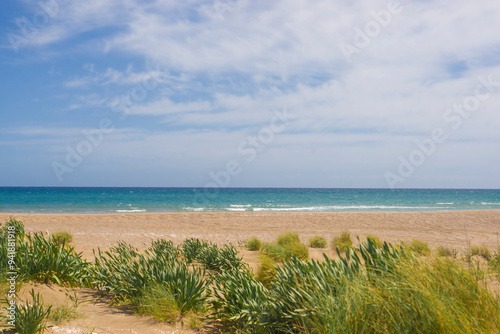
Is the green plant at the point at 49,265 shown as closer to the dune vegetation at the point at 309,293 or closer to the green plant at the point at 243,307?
the dune vegetation at the point at 309,293

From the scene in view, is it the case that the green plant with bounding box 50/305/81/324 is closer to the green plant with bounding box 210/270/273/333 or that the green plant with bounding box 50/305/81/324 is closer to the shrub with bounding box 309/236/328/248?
the green plant with bounding box 210/270/273/333

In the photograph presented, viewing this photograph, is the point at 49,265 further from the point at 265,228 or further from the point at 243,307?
the point at 265,228

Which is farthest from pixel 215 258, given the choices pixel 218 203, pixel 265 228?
pixel 218 203

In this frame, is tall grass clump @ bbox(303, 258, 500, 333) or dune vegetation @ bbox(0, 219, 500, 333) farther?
dune vegetation @ bbox(0, 219, 500, 333)

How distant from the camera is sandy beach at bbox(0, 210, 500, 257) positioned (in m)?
13.5

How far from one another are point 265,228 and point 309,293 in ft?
47.2

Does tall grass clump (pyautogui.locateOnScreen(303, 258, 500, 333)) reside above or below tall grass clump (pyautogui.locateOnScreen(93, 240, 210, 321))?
above

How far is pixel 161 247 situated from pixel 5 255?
13.1 feet

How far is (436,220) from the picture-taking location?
21859mm

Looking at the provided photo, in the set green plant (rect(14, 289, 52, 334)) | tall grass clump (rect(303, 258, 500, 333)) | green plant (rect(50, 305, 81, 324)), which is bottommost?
green plant (rect(50, 305, 81, 324))

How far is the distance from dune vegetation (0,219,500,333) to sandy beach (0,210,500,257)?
21.0ft

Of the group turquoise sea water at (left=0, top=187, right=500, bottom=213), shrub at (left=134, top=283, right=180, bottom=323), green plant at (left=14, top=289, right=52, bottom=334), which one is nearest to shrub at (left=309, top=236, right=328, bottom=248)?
shrub at (left=134, top=283, right=180, bottom=323)

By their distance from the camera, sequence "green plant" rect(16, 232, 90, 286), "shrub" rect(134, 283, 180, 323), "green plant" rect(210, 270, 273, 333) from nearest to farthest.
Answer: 1. "green plant" rect(210, 270, 273, 333)
2. "shrub" rect(134, 283, 180, 323)
3. "green plant" rect(16, 232, 90, 286)

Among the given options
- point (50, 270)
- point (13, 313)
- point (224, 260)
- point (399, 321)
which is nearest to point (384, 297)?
point (399, 321)
